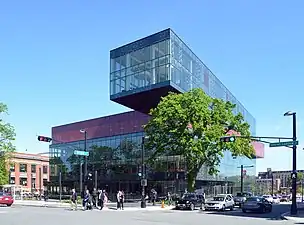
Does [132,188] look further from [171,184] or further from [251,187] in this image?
[251,187]

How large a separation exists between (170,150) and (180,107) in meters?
5.40

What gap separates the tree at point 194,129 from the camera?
49719mm

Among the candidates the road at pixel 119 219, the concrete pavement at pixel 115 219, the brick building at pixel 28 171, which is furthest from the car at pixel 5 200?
the brick building at pixel 28 171

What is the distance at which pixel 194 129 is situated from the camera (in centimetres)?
5003

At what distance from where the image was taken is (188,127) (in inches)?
2026

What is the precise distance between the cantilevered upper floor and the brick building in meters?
61.3

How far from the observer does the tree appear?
49719mm

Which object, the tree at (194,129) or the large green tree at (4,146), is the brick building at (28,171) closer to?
the large green tree at (4,146)

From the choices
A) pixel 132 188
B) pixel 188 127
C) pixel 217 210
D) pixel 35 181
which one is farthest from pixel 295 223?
pixel 35 181

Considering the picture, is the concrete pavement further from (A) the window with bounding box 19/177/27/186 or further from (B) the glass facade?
(A) the window with bounding box 19/177/27/186

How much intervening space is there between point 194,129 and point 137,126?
26.1 metres

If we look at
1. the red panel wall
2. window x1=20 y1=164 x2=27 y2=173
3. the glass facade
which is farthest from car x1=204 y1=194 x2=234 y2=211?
window x1=20 y1=164 x2=27 y2=173

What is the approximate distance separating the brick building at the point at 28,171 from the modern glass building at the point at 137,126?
103 feet

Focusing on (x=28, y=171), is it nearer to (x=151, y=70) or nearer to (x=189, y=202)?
(x=151, y=70)
